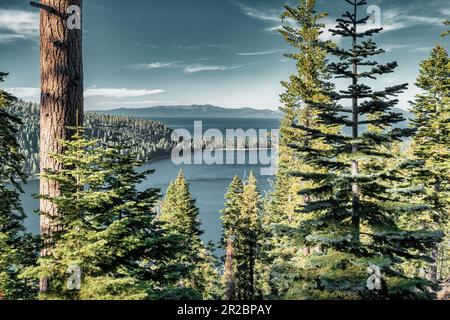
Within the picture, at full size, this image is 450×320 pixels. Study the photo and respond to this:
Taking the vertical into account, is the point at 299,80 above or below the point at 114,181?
above

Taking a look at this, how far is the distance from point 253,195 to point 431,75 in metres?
20.2

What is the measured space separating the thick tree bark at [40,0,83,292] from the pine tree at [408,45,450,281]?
61.0ft

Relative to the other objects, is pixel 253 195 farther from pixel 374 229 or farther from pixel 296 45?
pixel 374 229

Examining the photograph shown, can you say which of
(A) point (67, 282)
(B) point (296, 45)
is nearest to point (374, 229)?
(A) point (67, 282)

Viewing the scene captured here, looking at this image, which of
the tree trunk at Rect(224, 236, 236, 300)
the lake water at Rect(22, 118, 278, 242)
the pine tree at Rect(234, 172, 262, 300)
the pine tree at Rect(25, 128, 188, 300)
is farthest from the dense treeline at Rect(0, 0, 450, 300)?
the lake water at Rect(22, 118, 278, 242)

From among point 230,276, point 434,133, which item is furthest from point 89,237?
point 434,133

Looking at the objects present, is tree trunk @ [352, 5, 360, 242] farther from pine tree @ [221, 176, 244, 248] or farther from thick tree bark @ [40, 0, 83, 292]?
pine tree @ [221, 176, 244, 248]

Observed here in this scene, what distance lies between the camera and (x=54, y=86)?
619cm

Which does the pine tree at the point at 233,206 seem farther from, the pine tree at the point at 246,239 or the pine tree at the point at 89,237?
the pine tree at the point at 89,237

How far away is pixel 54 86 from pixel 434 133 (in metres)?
21.5

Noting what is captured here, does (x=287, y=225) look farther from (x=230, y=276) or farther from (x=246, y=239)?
(x=246, y=239)

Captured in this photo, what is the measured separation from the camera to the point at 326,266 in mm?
7715

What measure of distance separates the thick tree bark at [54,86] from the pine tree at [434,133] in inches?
732

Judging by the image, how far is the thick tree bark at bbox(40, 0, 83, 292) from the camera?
6141 mm
